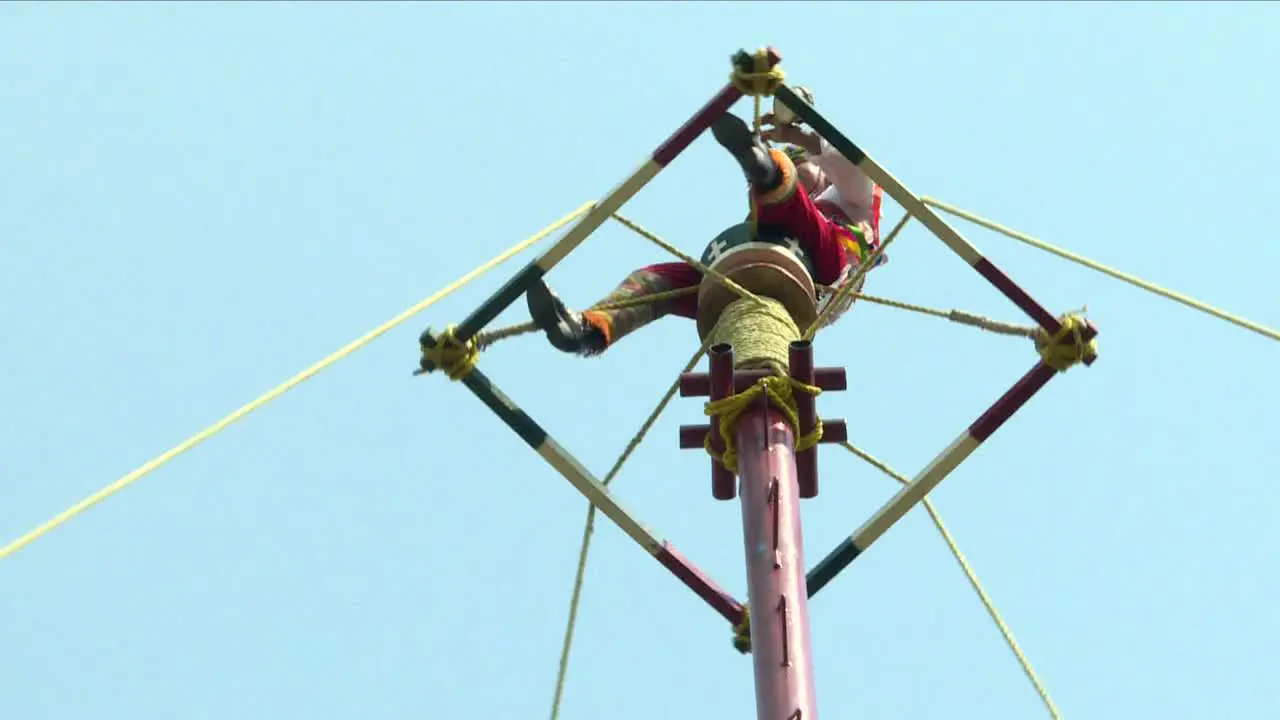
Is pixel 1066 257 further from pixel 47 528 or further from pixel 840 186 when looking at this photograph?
pixel 47 528

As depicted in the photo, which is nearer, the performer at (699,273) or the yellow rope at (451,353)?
the yellow rope at (451,353)

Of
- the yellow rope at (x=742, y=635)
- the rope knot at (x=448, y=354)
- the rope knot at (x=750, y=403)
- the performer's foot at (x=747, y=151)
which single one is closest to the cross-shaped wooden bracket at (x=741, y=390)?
the rope knot at (x=750, y=403)

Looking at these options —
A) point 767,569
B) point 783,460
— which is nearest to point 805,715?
point 767,569

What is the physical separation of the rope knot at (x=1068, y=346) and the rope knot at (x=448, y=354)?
3616 millimetres

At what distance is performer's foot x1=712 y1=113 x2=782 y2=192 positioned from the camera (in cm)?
1208

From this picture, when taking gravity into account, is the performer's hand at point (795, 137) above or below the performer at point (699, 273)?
above

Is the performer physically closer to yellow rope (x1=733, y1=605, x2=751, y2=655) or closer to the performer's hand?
the performer's hand

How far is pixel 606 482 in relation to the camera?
12.6m

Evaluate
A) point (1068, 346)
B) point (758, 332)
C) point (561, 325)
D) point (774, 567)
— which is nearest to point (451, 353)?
point (561, 325)

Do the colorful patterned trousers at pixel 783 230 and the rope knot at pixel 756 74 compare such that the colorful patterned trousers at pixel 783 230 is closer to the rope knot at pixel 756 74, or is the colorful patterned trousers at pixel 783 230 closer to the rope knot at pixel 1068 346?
the rope knot at pixel 756 74

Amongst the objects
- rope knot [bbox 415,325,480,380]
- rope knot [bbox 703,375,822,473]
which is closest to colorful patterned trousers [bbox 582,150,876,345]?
rope knot [bbox 415,325,480,380]

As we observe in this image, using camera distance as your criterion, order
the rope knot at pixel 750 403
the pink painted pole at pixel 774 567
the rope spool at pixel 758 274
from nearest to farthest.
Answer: the pink painted pole at pixel 774 567, the rope knot at pixel 750 403, the rope spool at pixel 758 274

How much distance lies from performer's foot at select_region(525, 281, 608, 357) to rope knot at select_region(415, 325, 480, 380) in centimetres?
50

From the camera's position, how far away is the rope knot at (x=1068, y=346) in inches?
457
